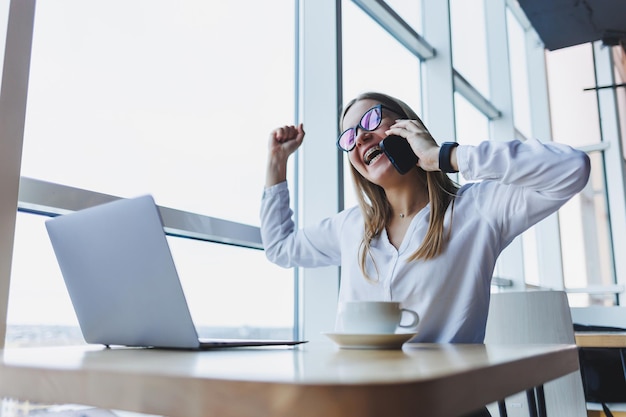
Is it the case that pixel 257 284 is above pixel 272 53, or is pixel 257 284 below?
below

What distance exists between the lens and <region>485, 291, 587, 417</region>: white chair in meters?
1.62

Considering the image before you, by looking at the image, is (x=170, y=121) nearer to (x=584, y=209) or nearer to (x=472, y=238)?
(x=472, y=238)

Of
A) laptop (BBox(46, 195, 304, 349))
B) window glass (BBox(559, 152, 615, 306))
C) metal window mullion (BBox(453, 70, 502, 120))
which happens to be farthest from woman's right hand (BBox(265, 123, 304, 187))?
window glass (BBox(559, 152, 615, 306))

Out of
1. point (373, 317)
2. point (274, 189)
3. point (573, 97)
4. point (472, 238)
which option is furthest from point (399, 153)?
point (573, 97)

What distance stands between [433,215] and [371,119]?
0.27m

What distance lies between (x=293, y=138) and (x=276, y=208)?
0.71 feet

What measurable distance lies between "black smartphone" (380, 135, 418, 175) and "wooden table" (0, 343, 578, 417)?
68cm

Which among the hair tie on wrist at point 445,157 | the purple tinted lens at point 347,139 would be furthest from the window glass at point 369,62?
the hair tie on wrist at point 445,157

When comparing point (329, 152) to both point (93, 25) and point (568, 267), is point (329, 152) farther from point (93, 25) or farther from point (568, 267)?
point (568, 267)

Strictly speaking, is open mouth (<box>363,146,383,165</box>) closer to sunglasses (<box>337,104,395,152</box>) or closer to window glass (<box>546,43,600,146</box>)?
sunglasses (<box>337,104,395,152</box>)

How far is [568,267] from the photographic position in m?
4.71

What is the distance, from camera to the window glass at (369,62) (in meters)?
2.24

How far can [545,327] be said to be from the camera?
1636mm

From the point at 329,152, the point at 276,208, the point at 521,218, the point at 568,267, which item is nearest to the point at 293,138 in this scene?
the point at 276,208
